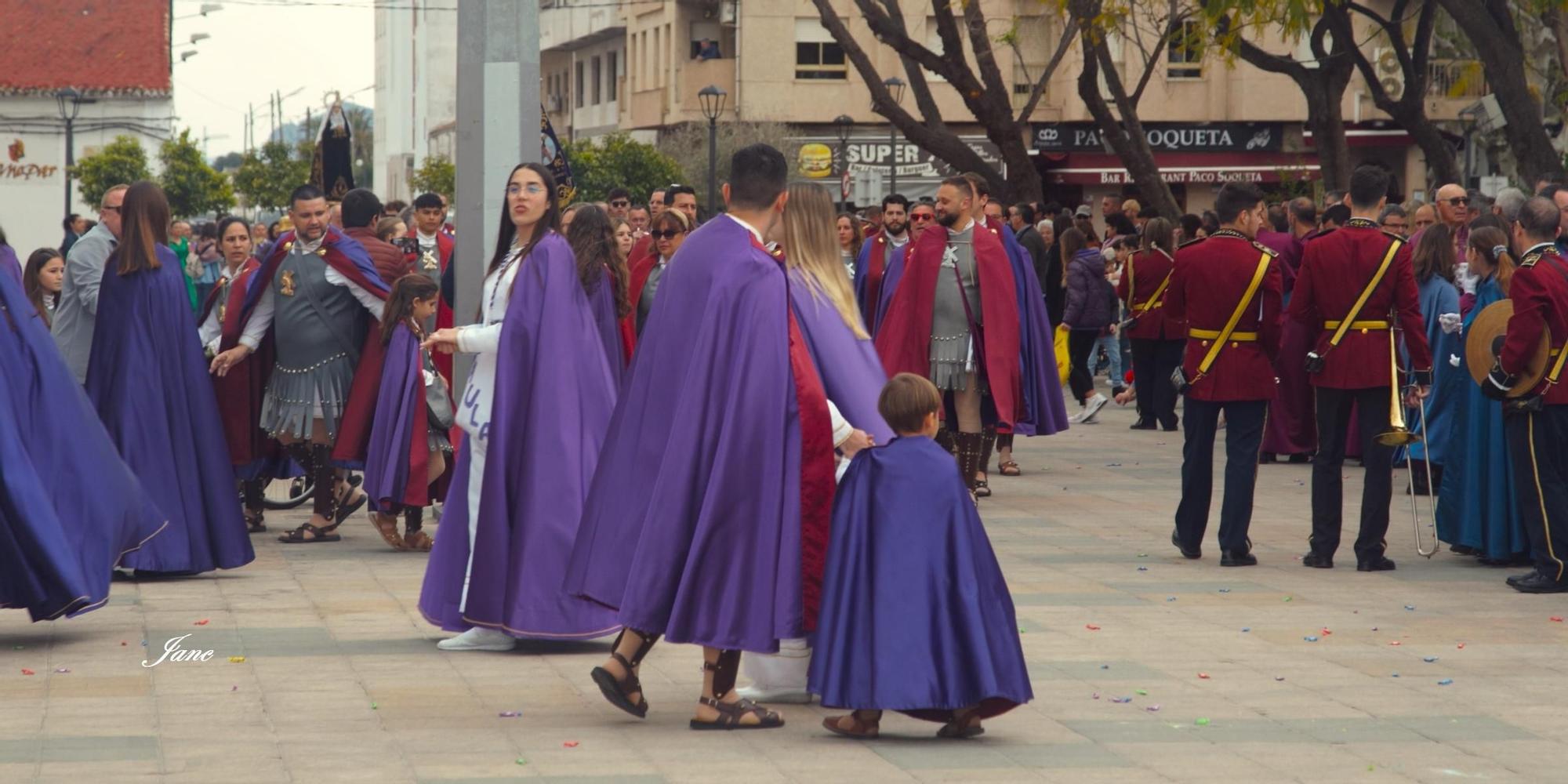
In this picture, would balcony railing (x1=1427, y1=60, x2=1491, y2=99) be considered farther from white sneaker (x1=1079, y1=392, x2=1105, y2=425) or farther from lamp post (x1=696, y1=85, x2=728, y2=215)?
white sneaker (x1=1079, y1=392, x2=1105, y2=425)

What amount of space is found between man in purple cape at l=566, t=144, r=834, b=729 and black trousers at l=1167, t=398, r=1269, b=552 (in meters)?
4.73

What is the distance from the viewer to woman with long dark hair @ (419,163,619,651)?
808cm

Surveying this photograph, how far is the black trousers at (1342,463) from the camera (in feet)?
35.1

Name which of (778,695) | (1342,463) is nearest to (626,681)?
(778,695)

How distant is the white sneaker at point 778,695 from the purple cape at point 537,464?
3.41ft

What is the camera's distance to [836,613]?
253 inches

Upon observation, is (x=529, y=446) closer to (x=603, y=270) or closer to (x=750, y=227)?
(x=603, y=270)

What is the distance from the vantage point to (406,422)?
1122 centimetres

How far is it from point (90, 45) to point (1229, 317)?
218 ft

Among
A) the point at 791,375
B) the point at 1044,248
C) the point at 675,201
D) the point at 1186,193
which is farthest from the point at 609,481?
the point at 1186,193

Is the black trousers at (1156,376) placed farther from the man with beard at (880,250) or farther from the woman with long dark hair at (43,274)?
the woman with long dark hair at (43,274)

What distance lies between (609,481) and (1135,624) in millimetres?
3089

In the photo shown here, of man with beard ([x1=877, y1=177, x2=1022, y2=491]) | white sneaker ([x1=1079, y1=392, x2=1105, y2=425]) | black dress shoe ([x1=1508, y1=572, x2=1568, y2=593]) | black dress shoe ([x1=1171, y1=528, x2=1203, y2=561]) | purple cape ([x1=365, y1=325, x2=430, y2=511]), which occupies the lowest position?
white sneaker ([x1=1079, y1=392, x2=1105, y2=425])

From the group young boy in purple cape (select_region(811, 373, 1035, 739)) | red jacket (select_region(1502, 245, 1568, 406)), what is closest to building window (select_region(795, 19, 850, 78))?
red jacket (select_region(1502, 245, 1568, 406))
